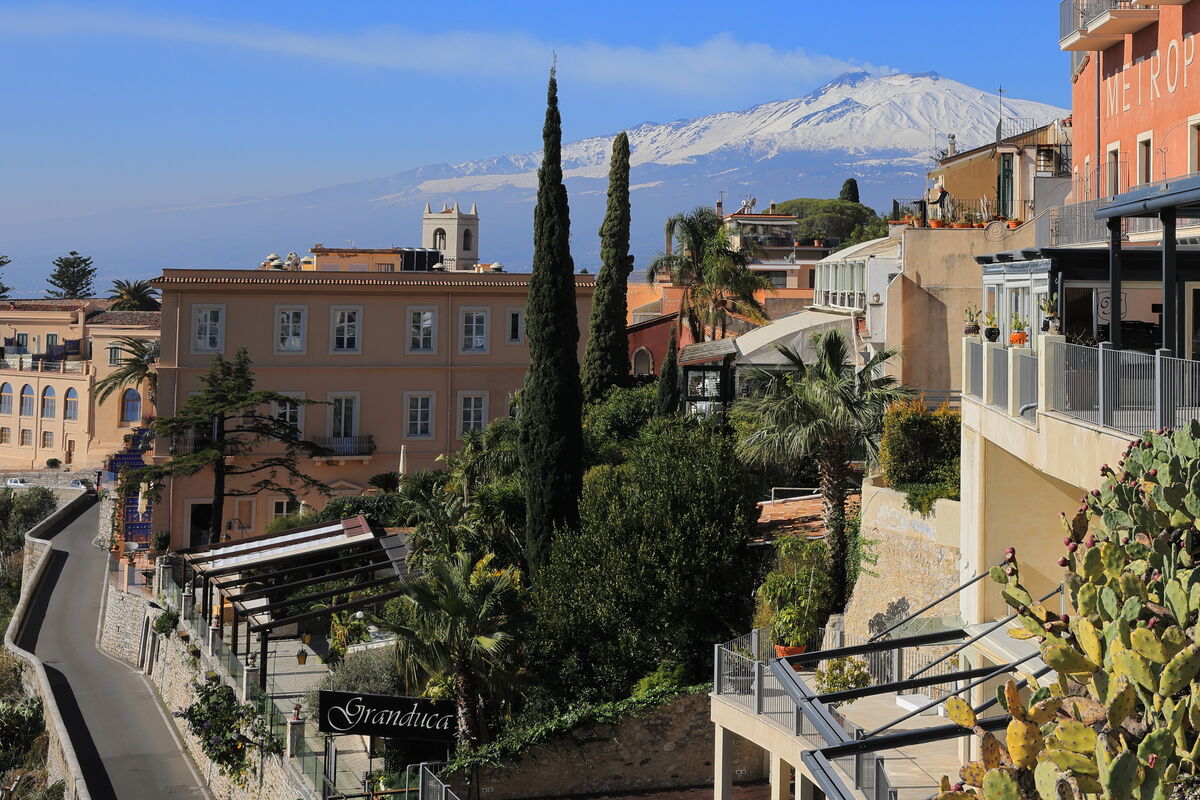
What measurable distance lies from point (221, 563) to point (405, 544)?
457cm

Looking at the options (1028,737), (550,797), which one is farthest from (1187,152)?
(1028,737)

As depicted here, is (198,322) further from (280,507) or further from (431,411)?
(431,411)

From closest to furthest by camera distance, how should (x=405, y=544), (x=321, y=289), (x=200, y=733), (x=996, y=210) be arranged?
(x=200, y=733) < (x=405, y=544) < (x=996, y=210) < (x=321, y=289)

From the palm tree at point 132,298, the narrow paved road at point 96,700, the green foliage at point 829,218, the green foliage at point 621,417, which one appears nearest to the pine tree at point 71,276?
the palm tree at point 132,298

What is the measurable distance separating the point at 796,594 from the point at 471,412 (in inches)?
1051

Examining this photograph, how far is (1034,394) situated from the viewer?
47.9 feet

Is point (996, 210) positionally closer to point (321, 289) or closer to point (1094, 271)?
point (1094, 271)

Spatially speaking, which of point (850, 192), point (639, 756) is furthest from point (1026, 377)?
point (850, 192)

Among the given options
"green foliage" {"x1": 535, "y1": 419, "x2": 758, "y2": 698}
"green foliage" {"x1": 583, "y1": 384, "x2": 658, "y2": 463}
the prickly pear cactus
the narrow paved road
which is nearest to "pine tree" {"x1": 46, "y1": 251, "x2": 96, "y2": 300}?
the narrow paved road

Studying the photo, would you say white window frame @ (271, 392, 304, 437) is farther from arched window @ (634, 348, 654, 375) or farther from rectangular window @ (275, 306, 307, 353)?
arched window @ (634, 348, 654, 375)

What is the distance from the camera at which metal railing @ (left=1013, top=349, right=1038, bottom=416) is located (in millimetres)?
14547

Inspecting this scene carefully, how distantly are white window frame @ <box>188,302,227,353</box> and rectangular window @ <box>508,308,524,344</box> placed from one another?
999 cm

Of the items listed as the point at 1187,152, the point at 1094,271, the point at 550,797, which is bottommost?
the point at 550,797

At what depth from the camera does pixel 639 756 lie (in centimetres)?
2361
